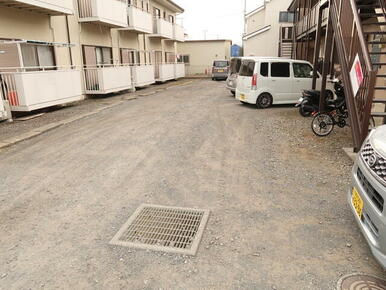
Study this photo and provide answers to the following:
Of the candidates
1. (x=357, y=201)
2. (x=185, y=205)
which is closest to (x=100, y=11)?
(x=185, y=205)

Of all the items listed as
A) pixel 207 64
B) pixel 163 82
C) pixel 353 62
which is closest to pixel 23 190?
pixel 353 62

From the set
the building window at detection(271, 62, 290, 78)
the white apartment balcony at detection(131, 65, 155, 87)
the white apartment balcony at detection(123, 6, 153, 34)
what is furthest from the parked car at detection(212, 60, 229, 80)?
the building window at detection(271, 62, 290, 78)

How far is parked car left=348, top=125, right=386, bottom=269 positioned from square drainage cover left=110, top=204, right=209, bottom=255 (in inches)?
60.5

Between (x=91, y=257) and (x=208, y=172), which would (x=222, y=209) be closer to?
(x=208, y=172)

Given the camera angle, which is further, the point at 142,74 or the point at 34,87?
the point at 142,74

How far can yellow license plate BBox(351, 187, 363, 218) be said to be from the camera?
2744 mm

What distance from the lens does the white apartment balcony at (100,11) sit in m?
12.8

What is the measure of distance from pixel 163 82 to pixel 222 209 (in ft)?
66.5

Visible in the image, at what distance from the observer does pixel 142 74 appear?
17.4 metres

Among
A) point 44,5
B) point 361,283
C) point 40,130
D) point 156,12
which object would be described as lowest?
point 361,283

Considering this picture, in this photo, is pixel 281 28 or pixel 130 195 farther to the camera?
pixel 281 28

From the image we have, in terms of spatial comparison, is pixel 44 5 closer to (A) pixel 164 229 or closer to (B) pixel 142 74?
(B) pixel 142 74

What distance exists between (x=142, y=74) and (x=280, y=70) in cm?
935

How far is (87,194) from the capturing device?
4176mm
